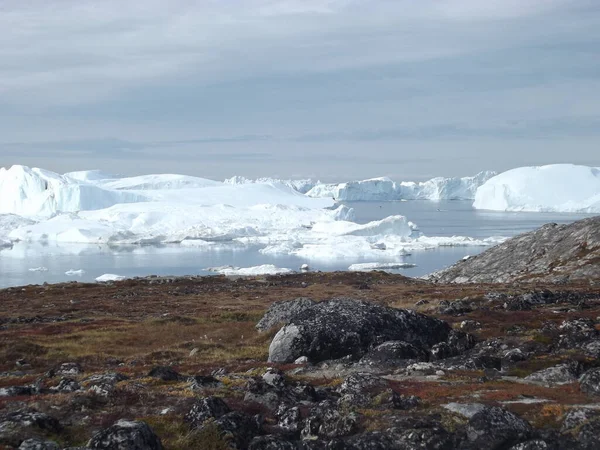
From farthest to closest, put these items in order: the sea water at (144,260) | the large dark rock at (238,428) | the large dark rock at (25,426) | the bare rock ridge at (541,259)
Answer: the sea water at (144,260)
the bare rock ridge at (541,259)
the large dark rock at (238,428)
the large dark rock at (25,426)

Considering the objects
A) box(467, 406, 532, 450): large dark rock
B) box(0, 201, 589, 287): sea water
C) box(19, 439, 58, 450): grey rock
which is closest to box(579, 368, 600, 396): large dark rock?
box(467, 406, 532, 450): large dark rock

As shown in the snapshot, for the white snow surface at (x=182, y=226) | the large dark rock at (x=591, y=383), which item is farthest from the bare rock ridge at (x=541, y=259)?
the white snow surface at (x=182, y=226)

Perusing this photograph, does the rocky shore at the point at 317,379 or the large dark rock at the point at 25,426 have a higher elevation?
the large dark rock at the point at 25,426

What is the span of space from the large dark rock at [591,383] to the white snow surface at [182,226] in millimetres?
85735

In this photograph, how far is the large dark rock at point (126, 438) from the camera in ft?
28.9

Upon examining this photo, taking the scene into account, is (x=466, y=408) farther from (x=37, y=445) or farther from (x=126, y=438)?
(x=37, y=445)

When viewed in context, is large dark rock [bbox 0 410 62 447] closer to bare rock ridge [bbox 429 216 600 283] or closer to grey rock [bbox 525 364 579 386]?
grey rock [bbox 525 364 579 386]

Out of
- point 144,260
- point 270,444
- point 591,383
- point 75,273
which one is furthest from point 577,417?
point 144,260

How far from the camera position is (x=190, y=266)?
9456 cm

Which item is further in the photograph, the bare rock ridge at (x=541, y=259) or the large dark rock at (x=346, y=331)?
the bare rock ridge at (x=541, y=259)

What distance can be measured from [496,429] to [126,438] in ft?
18.5

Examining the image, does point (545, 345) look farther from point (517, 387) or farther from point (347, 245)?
point (347, 245)

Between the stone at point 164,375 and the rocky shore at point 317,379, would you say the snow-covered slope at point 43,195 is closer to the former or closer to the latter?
the rocky shore at point 317,379

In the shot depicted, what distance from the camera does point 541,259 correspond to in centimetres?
5222
